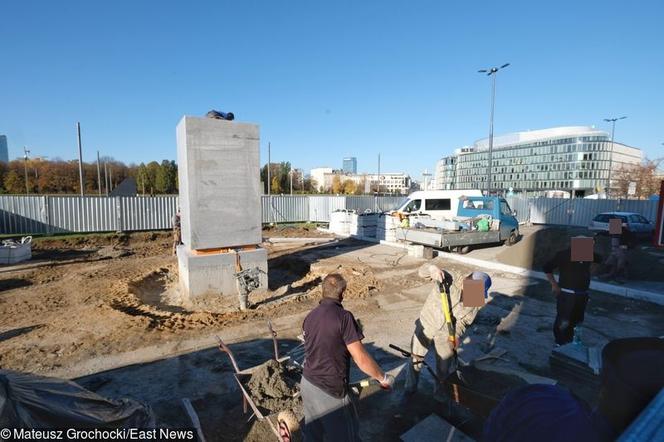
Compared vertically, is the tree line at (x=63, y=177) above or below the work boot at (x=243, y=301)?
above

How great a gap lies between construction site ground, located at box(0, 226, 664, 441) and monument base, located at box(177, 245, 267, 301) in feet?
1.15

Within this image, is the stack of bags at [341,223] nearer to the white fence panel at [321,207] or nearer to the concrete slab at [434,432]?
the white fence panel at [321,207]

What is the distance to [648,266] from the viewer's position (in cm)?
1091

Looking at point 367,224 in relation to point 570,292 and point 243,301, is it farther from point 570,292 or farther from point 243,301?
point 570,292

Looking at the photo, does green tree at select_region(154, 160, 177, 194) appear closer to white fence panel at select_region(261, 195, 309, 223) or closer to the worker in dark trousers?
white fence panel at select_region(261, 195, 309, 223)

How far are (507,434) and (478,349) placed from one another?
4.97m

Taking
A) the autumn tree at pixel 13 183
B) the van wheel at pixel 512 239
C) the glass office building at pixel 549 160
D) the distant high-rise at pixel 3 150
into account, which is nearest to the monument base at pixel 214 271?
the van wheel at pixel 512 239

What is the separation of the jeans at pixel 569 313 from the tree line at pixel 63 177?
5562cm

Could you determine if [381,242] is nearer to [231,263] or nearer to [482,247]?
[482,247]

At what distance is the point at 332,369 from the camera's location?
2.81 meters

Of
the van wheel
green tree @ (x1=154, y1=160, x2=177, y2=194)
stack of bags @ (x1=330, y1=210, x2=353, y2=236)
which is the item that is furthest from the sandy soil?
green tree @ (x1=154, y1=160, x2=177, y2=194)

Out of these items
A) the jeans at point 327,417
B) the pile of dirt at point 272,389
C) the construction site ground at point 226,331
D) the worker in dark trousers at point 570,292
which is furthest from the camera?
the worker in dark trousers at point 570,292

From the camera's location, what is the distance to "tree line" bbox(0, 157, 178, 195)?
53219 mm

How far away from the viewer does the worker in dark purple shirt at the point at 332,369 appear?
2.78 metres
